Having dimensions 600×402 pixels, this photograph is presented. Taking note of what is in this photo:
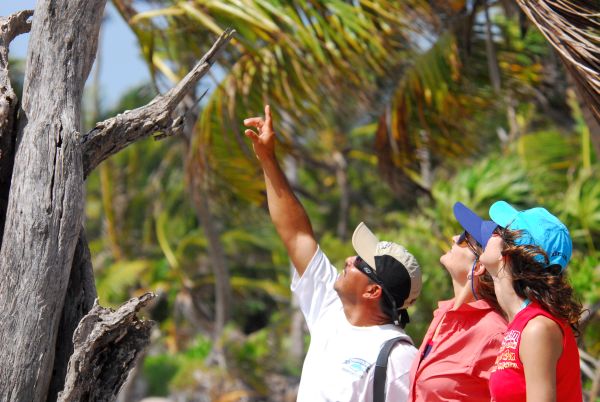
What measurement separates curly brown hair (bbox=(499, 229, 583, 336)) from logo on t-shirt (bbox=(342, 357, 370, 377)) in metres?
0.76

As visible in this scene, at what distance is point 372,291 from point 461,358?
0.50m

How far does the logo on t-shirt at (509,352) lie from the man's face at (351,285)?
89 centimetres

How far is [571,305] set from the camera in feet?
8.54

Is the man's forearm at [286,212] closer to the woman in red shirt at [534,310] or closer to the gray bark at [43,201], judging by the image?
the gray bark at [43,201]

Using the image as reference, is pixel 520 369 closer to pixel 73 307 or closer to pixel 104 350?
pixel 104 350

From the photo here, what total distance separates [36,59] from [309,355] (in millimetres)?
1535

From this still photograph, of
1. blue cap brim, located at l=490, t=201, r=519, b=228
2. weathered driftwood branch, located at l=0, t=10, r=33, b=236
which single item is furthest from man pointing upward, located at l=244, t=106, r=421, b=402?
weathered driftwood branch, located at l=0, t=10, r=33, b=236

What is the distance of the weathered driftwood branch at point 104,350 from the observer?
2721mm

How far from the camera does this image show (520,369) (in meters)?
2.51

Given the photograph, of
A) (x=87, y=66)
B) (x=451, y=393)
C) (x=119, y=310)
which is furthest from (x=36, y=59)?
(x=451, y=393)

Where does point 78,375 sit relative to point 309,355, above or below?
above

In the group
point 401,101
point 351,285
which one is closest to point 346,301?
point 351,285

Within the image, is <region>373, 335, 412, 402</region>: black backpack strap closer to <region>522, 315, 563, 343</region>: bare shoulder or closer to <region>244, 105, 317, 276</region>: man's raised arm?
<region>244, 105, 317, 276</region>: man's raised arm

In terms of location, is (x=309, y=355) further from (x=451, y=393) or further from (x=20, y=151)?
(x=20, y=151)
